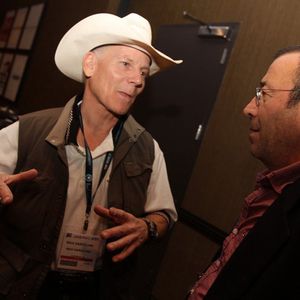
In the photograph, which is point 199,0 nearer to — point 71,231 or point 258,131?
point 258,131

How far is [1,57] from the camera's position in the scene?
6.31m

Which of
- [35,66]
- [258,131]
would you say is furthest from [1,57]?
[258,131]

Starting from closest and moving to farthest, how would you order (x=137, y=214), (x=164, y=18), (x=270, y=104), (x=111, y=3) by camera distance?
(x=270, y=104) → (x=137, y=214) → (x=164, y=18) → (x=111, y=3)

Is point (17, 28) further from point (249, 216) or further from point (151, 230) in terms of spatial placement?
point (249, 216)

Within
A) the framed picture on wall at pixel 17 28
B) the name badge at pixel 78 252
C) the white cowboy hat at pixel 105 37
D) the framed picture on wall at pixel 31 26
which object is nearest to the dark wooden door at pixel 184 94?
the white cowboy hat at pixel 105 37

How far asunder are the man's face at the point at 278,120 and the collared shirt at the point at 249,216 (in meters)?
0.09

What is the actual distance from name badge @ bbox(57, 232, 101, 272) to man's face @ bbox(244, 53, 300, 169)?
90 cm

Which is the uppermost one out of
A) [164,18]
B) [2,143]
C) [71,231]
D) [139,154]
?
[164,18]

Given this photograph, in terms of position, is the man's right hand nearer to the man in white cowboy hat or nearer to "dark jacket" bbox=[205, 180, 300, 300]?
the man in white cowboy hat

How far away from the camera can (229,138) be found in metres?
2.60

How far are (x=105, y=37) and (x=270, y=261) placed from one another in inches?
52.0

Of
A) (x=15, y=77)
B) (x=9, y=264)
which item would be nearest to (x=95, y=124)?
(x=9, y=264)

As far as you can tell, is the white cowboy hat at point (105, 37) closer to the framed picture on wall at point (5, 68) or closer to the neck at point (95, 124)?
the neck at point (95, 124)

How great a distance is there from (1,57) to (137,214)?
5.64 m
